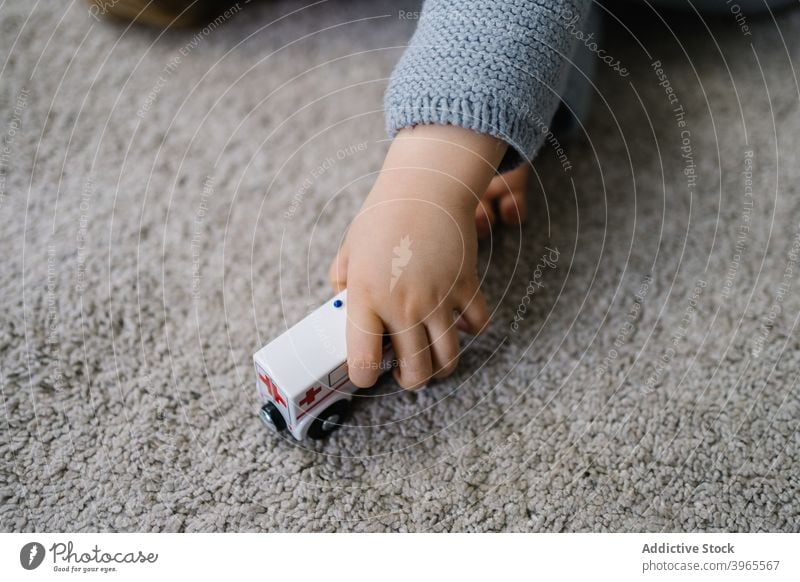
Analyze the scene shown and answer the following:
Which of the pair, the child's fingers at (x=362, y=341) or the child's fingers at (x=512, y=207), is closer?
the child's fingers at (x=362, y=341)

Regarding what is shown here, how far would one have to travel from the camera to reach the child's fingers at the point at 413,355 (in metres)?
0.31

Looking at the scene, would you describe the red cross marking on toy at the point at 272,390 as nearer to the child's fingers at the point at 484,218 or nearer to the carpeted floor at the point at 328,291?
the carpeted floor at the point at 328,291

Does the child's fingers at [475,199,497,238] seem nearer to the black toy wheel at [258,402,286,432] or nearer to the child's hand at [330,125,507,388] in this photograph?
the child's hand at [330,125,507,388]

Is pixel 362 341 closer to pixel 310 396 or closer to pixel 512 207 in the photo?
pixel 310 396

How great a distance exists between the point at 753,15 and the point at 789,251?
0.74ft

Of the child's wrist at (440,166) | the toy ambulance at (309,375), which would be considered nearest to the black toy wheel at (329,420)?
the toy ambulance at (309,375)

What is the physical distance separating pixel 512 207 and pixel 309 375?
0.18 meters

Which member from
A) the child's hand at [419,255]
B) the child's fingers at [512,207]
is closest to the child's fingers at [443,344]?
the child's hand at [419,255]

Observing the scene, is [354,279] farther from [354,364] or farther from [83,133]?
[83,133]

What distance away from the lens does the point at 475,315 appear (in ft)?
1.11

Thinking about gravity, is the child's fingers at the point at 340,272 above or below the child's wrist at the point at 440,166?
below

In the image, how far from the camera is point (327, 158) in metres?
0.44

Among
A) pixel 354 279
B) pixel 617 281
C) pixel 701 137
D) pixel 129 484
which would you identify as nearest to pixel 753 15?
pixel 701 137

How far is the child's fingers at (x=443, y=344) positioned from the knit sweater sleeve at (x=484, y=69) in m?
0.10
